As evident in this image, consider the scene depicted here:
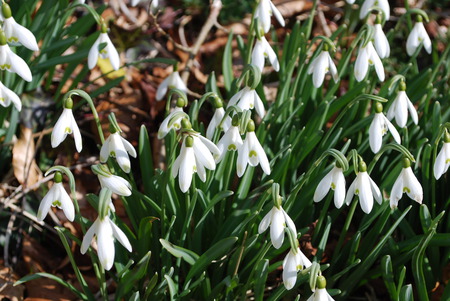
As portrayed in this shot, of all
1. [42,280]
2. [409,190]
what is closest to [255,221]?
[409,190]

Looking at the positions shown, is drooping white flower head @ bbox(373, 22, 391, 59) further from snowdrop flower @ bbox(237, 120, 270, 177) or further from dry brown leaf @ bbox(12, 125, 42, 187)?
dry brown leaf @ bbox(12, 125, 42, 187)

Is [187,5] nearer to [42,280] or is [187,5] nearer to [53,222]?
[53,222]

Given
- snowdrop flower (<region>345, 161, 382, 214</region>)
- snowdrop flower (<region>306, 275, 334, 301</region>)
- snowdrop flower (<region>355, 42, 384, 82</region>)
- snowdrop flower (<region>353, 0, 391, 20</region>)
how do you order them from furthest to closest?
snowdrop flower (<region>353, 0, 391, 20</region>), snowdrop flower (<region>355, 42, 384, 82</region>), snowdrop flower (<region>345, 161, 382, 214</region>), snowdrop flower (<region>306, 275, 334, 301</region>)

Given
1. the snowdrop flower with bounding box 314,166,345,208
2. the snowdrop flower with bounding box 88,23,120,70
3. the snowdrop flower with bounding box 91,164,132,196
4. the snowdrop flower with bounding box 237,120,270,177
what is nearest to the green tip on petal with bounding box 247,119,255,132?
the snowdrop flower with bounding box 237,120,270,177

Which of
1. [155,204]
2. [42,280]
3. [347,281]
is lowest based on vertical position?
→ [42,280]

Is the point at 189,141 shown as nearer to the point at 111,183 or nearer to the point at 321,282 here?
the point at 111,183

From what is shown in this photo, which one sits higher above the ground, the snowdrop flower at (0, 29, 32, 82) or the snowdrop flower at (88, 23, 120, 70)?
the snowdrop flower at (0, 29, 32, 82)

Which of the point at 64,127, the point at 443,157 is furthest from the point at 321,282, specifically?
the point at 64,127

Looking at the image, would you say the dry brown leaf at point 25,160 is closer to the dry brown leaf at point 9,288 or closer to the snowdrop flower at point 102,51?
the dry brown leaf at point 9,288

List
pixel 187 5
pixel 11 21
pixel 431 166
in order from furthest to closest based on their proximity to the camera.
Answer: pixel 187 5 → pixel 431 166 → pixel 11 21
